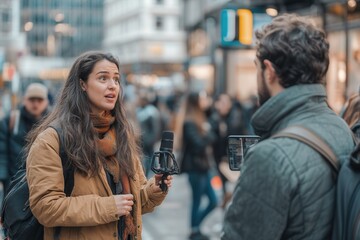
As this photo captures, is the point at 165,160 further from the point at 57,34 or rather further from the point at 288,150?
the point at 57,34

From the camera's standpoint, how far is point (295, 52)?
2.62 metres

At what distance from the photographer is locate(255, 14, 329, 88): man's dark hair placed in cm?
263

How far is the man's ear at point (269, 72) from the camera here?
8.77ft

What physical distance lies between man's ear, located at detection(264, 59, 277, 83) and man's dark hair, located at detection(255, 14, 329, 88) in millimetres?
12

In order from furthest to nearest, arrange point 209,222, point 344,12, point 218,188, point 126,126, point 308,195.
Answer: point 344,12
point 218,188
point 209,222
point 126,126
point 308,195

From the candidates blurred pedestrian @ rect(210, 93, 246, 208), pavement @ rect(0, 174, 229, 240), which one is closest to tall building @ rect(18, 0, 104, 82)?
pavement @ rect(0, 174, 229, 240)

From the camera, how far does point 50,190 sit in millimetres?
3512

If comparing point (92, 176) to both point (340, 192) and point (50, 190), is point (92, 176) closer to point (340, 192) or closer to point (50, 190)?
point (50, 190)

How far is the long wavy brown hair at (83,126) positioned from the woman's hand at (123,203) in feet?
0.61

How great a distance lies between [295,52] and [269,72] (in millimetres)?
130

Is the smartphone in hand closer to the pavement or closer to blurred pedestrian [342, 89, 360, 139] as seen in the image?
blurred pedestrian [342, 89, 360, 139]

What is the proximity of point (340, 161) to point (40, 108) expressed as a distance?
4.71 meters

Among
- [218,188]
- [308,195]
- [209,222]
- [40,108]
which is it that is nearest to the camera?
[308,195]

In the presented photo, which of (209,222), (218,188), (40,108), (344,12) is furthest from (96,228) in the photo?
(344,12)
